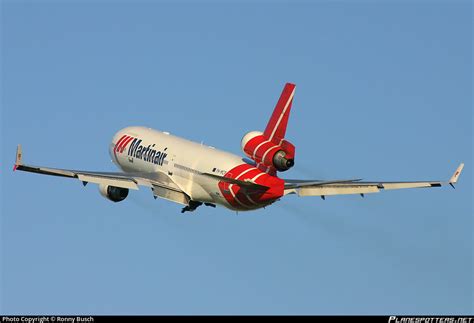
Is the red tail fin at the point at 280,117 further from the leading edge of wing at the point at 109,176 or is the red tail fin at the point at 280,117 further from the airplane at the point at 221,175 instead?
the leading edge of wing at the point at 109,176

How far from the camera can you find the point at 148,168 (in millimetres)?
123250

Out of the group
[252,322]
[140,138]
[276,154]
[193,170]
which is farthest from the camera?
[140,138]

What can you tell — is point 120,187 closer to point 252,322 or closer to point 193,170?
point 193,170

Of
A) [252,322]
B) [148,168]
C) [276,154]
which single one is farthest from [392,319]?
[148,168]

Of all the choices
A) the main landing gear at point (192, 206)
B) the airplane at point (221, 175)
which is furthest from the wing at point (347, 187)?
the main landing gear at point (192, 206)

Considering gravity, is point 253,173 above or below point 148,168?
below

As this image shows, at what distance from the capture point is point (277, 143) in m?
108

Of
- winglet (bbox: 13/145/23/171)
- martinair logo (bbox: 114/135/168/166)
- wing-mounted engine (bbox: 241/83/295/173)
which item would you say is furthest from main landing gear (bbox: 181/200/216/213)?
winglet (bbox: 13/145/23/171)

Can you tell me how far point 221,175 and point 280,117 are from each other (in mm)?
7465

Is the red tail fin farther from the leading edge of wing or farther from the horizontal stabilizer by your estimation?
the leading edge of wing

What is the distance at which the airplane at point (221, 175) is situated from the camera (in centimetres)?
10812

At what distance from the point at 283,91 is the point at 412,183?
13.0 meters

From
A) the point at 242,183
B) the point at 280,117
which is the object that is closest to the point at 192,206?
the point at 242,183

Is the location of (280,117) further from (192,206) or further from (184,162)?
(184,162)
